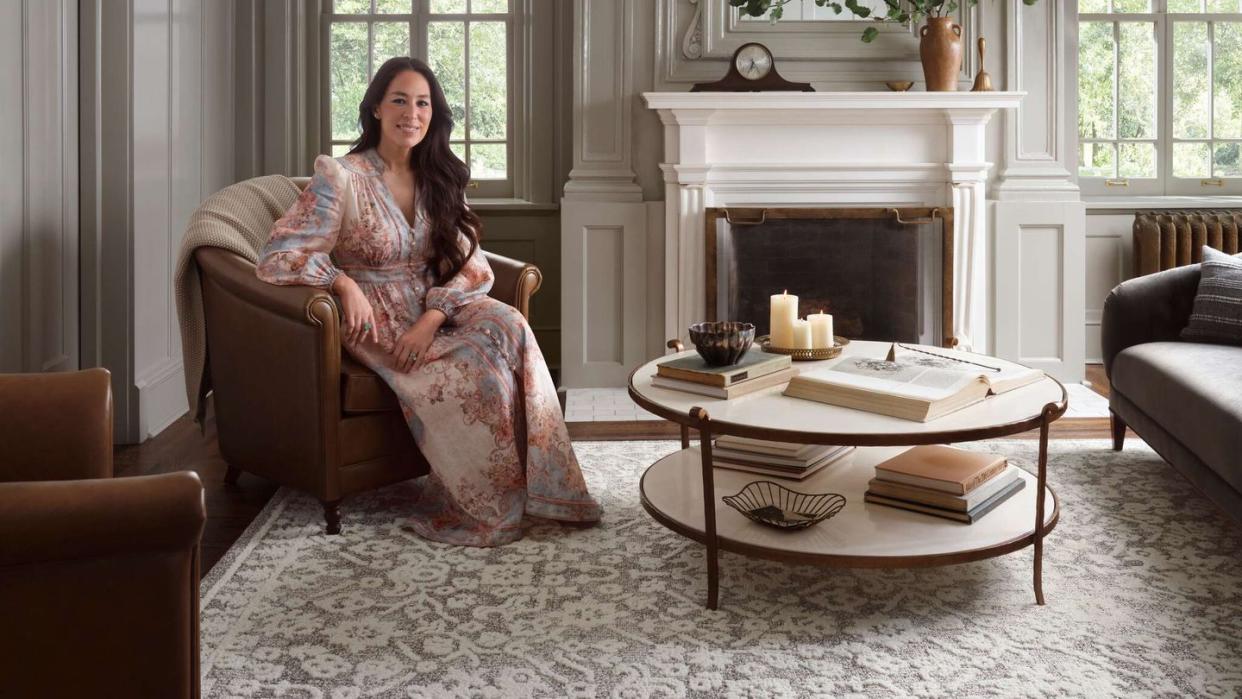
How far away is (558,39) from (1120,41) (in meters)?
2.60

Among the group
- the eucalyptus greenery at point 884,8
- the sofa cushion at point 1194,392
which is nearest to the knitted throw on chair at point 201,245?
the eucalyptus greenery at point 884,8

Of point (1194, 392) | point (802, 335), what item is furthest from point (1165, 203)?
point (802, 335)

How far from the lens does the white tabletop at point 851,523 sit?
6.99 ft

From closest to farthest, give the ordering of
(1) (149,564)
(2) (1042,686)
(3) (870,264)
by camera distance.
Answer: (1) (149,564)
(2) (1042,686)
(3) (870,264)

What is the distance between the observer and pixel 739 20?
4.60 metres

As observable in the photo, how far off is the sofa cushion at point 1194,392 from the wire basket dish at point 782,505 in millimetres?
850

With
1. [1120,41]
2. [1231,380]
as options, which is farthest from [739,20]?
[1231,380]

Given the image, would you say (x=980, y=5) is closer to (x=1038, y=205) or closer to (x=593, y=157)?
(x=1038, y=205)

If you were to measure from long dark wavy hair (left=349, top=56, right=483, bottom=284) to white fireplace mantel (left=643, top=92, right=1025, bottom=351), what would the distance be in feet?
5.49

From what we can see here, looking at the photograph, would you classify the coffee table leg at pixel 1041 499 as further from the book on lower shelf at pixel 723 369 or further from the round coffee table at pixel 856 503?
the book on lower shelf at pixel 723 369

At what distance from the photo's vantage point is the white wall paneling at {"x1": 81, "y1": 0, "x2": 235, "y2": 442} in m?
3.53

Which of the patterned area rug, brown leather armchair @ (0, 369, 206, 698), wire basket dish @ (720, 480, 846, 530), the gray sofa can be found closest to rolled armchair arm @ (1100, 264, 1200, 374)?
the gray sofa

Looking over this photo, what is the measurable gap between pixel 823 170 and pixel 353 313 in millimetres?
2453

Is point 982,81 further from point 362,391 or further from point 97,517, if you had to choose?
point 97,517
